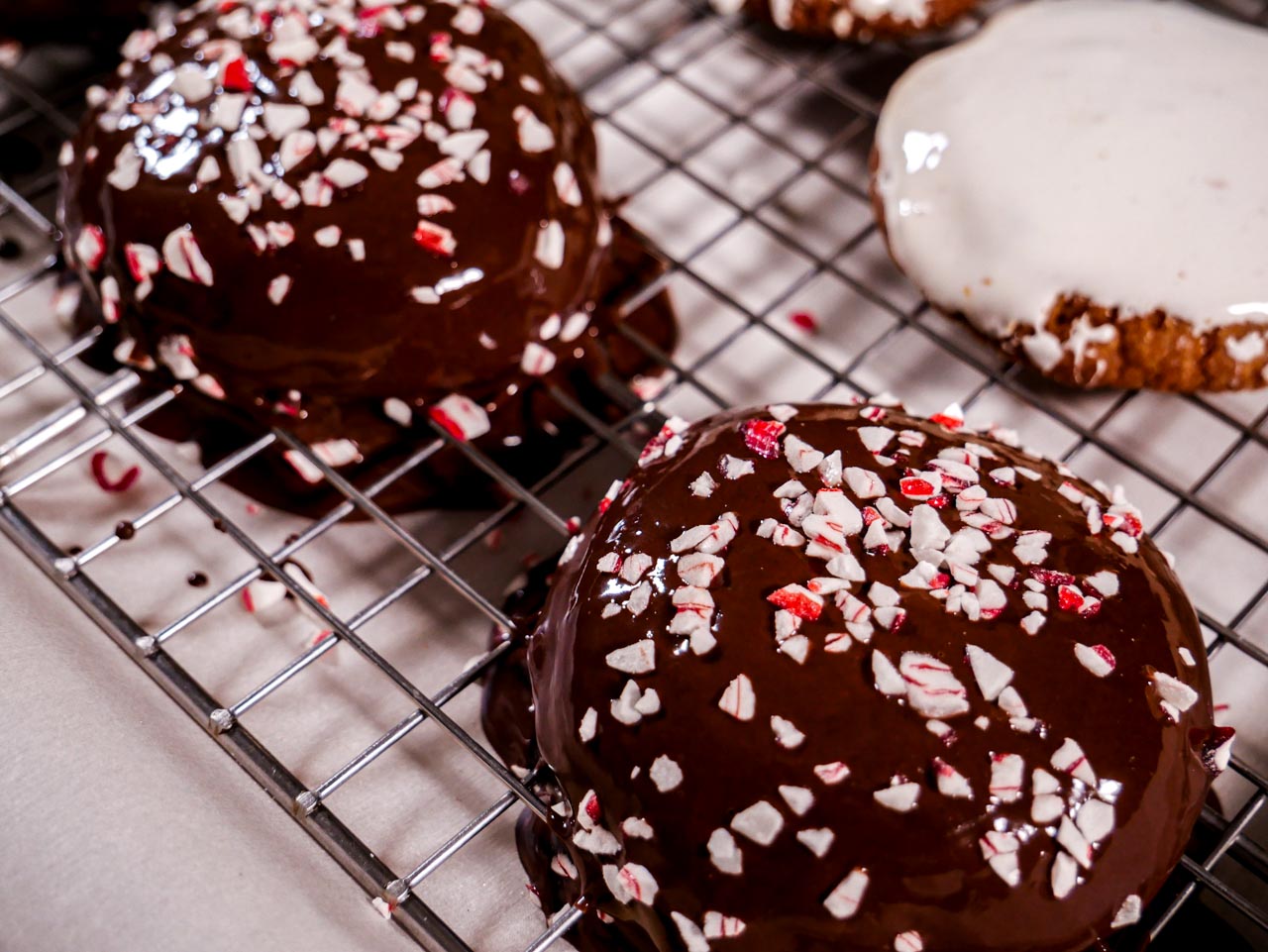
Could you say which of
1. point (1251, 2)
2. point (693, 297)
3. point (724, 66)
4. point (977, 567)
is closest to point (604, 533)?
point (977, 567)

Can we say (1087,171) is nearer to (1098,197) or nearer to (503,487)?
(1098,197)

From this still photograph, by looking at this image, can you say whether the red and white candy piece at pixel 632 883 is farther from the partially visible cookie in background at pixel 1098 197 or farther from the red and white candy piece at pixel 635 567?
the partially visible cookie in background at pixel 1098 197

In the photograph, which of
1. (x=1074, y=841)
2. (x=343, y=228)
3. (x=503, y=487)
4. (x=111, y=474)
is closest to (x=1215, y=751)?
(x=1074, y=841)

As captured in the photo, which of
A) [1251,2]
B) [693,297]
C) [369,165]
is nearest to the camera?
[369,165]

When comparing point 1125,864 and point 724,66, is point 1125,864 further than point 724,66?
No

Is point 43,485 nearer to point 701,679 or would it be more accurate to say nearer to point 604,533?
point 604,533

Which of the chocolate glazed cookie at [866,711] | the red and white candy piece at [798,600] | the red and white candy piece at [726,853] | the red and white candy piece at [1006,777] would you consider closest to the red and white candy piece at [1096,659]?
the chocolate glazed cookie at [866,711]

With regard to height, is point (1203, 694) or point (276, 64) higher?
point (276, 64)
